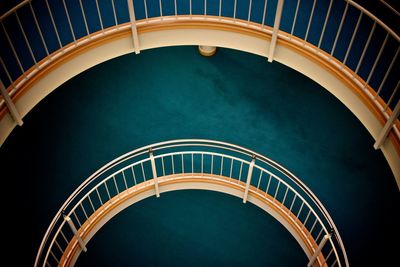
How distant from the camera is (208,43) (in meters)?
8.63

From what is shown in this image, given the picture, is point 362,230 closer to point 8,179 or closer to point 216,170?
point 216,170

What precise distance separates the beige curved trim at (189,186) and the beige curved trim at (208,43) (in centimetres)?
298

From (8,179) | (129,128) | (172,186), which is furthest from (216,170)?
(8,179)

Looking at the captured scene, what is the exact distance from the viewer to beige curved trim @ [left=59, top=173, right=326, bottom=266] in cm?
947

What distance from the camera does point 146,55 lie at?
13711mm

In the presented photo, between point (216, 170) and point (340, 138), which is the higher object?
point (340, 138)

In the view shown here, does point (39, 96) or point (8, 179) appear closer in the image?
point (39, 96)

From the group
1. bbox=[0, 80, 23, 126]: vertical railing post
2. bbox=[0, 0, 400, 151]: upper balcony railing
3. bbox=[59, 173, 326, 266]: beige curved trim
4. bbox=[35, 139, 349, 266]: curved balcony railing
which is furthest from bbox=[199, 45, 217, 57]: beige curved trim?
bbox=[0, 80, 23, 126]: vertical railing post

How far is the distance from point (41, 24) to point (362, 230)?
8781mm

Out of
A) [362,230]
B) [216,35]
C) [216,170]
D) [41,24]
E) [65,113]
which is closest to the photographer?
[216,35]

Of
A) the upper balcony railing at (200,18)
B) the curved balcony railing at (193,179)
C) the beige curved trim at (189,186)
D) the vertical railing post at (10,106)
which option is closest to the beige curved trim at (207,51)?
the curved balcony railing at (193,179)

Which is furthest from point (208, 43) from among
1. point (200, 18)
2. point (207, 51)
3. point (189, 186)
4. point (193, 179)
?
point (207, 51)

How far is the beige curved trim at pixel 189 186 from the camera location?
9.47 metres

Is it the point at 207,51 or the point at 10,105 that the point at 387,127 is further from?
the point at 207,51
